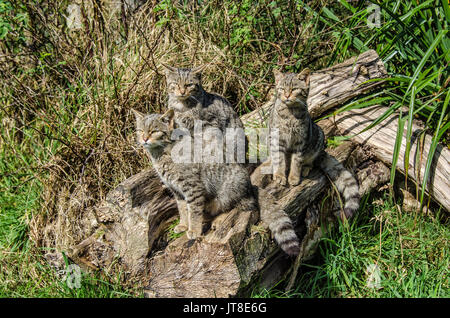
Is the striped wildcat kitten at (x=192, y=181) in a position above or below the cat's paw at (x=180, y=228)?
above

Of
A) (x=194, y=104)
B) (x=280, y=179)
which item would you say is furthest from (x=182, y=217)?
(x=194, y=104)

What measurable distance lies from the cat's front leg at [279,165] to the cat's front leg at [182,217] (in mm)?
867

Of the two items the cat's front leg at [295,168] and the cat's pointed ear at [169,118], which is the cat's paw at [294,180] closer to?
the cat's front leg at [295,168]

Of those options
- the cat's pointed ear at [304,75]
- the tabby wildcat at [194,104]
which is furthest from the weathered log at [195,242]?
the cat's pointed ear at [304,75]

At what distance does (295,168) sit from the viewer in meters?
3.52

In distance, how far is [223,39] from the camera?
15.7ft

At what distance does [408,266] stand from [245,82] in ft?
8.14

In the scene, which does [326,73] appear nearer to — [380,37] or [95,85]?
[380,37]

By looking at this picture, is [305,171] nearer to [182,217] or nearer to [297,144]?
[297,144]

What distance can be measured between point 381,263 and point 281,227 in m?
0.98

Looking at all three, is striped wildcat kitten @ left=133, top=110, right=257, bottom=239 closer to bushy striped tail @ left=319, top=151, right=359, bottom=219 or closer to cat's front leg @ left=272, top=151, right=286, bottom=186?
cat's front leg @ left=272, top=151, right=286, bottom=186

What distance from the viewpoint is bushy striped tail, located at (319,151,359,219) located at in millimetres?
3352

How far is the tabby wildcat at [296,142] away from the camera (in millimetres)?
3447

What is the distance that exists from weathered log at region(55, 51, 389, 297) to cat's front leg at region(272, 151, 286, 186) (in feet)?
0.38
